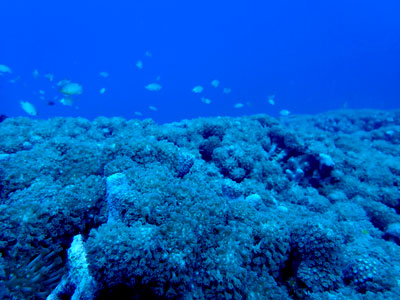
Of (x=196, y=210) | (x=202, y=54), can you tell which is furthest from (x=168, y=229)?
(x=202, y=54)

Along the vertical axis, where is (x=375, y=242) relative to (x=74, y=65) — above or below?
below

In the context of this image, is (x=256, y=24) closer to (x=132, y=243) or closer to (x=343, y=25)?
(x=343, y=25)

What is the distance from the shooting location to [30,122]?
5820 mm

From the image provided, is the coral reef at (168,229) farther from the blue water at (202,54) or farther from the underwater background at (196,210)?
the blue water at (202,54)

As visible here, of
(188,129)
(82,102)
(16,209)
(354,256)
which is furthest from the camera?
(82,102)

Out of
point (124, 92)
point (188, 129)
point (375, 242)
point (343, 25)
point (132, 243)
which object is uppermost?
point (343, 25)

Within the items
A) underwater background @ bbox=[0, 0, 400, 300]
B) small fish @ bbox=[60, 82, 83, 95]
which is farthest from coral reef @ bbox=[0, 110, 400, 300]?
small fish @ bbox=[60, 82, 83, 95]

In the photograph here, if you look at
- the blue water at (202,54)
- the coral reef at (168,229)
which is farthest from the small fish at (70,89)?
the blue water at (202,54)

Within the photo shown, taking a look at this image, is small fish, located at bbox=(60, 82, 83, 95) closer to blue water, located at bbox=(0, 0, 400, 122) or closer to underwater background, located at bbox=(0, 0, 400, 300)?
underwater background, located at bbox=(0, 0, 400, 300)

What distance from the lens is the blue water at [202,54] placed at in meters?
85.3

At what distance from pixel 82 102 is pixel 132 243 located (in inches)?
4011

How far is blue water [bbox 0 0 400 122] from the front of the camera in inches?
3360

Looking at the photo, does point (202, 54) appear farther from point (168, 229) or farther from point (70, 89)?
point (168, 229)

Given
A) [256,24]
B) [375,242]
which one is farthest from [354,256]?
[256,24]
